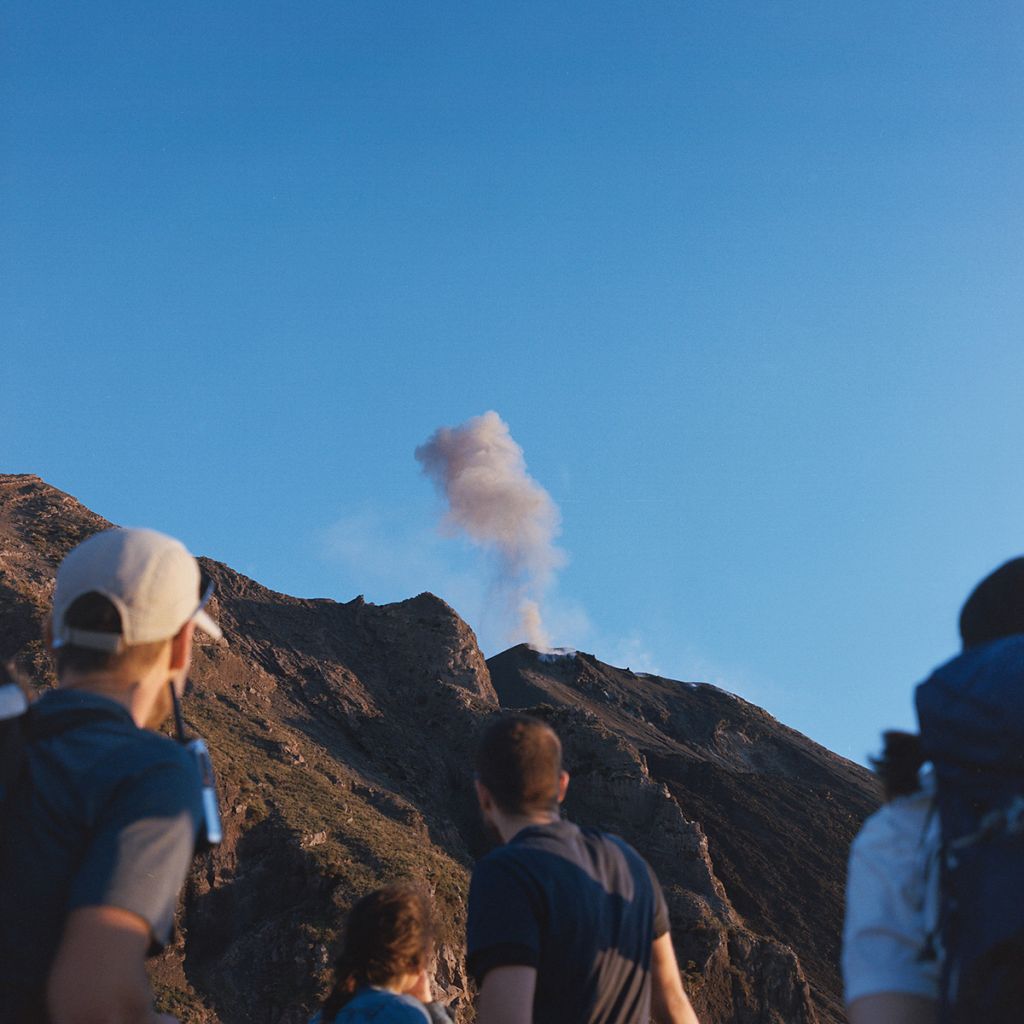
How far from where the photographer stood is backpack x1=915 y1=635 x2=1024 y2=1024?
1.78 m

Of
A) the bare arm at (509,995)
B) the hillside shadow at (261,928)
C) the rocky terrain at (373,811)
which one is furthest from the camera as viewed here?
the rocky terrain at (373,811)

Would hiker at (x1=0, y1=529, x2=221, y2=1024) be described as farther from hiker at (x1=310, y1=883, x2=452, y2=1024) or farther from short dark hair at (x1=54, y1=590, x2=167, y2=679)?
hiker at (x1=310, y1=883, x2=452, y2=1024)

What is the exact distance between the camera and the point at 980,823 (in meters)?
1.88

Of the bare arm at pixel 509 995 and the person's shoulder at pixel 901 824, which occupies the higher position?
the person's shoulder at pixel 901 824

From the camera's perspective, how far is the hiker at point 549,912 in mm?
3066

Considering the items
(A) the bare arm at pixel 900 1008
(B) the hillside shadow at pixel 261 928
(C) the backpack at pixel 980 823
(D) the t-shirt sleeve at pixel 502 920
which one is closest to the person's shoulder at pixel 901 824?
(C) the backpack at pixel 980 823

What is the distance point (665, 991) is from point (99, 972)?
214 cm

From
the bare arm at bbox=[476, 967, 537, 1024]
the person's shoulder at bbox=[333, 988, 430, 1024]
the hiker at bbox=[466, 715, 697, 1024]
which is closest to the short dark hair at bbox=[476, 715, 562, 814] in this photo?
the hiker at bbox=[466, 715, 697, 1024]

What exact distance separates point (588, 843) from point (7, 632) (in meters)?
24.5

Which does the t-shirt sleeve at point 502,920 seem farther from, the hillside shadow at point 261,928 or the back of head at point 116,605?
the hillside shadow at point 261,928

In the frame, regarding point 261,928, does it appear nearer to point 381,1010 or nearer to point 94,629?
point 381,1010

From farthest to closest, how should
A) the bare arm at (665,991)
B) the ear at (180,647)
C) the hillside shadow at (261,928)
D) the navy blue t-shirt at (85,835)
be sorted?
the hillside shadow at (261,928) → the bare arm at (665,991) → the ear at (180,647) → the navy blue t-shirt at (85,835)

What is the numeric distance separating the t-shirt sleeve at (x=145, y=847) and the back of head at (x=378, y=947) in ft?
5.60

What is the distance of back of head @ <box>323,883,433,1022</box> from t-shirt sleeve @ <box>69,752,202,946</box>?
1707 millimetres
